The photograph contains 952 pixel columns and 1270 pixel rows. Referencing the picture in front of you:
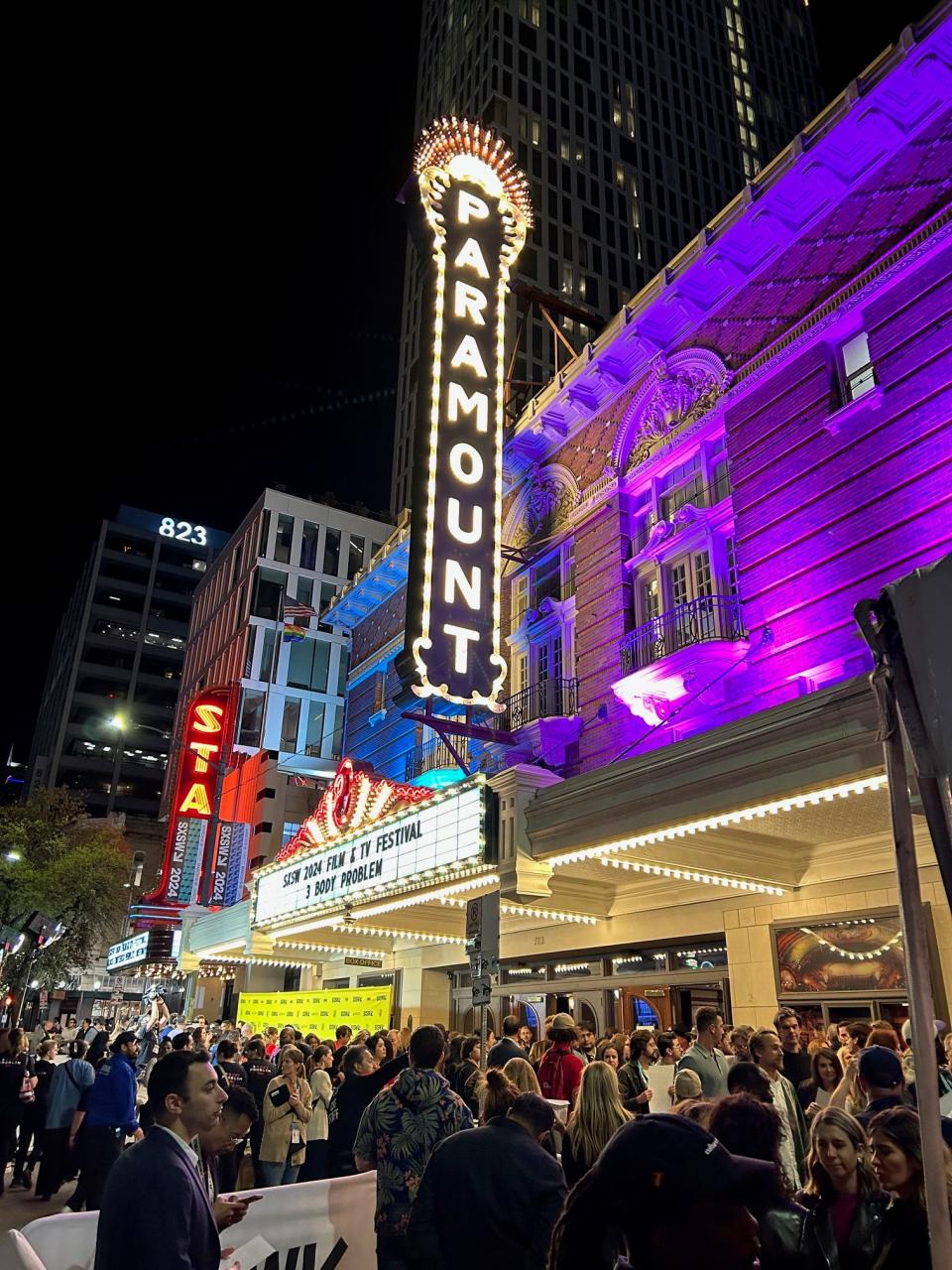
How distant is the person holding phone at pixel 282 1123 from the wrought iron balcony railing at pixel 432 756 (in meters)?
11.5

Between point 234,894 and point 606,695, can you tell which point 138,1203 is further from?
point 234,894

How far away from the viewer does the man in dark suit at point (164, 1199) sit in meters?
3.35

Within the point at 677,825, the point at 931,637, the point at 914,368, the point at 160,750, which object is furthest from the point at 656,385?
the point at 160,750

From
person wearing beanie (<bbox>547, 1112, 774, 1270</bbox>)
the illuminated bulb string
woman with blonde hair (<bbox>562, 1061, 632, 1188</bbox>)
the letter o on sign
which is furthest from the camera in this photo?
the letter o on sign

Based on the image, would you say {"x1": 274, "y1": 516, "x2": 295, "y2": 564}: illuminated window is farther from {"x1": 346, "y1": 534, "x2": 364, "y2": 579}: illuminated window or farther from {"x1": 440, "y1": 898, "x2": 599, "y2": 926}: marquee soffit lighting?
{"x1": 440, "y1": 898, "x2": 599, "y2": 926}: marquee soffit lighting

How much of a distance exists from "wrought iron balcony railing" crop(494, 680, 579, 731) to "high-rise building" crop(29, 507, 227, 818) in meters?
68.1

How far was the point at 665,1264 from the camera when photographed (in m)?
1.98

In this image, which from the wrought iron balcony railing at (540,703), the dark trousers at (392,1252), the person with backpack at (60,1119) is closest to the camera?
the dark trousers at (392,1252)

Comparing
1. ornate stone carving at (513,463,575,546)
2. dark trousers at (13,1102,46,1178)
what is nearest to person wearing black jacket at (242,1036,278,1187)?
dark trousers at (13,1102,46,1178)

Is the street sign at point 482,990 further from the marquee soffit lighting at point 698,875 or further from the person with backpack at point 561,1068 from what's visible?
the marquee soffit lighting at point 698,875

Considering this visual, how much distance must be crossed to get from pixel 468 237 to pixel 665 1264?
21092 mm

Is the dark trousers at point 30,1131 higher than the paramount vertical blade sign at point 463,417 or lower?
lower

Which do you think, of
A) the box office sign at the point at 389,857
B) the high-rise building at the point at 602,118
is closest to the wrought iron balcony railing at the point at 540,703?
the box office sign at the point at 389,857

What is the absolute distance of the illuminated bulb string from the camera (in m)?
11.8
